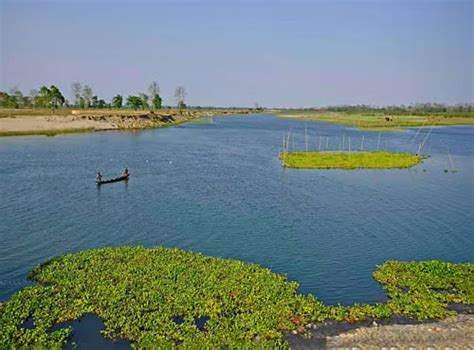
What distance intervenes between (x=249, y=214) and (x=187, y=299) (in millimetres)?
13653

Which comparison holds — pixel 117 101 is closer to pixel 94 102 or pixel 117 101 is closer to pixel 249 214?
pixel 94 102

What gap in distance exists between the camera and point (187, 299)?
1600cm

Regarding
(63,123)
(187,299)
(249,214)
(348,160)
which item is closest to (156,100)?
(63,123)

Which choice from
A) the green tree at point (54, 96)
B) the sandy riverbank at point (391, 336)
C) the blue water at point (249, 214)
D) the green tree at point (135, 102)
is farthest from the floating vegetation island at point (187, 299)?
the green tree at point (135, 102)

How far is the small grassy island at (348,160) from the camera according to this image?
4951cm

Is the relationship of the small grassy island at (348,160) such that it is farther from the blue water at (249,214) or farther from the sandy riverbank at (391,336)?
the sandy riverbank at (391,336)

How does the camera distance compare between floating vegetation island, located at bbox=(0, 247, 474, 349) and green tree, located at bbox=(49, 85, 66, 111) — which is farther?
green tree, located at bbox=(49, 85, 66, 111)

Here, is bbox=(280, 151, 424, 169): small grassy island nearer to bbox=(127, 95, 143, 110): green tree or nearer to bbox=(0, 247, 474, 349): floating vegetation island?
→ bbox=(0, 247, 474, 349): floating vegetation island

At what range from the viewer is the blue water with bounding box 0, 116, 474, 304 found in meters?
21.3

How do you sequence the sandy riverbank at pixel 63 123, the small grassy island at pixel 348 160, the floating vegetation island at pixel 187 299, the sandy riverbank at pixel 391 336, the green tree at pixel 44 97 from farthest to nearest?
the green tree at pixel 44 97
the sandy riverbank at pixel 63 123
the small grassy island at pixel 348 160
the floating vegetation island at pixel 187 299
the sandy riverbank at pixel 391 336

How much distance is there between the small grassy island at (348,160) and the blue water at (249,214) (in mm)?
1906

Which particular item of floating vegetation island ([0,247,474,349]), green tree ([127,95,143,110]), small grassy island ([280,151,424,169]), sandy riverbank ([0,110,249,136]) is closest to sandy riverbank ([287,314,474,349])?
floating vegetation island ([0,247,474,349])

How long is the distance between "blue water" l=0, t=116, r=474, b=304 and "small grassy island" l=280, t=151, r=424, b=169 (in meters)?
1.91

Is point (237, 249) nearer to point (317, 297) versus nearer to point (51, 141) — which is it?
point (317, 297)
